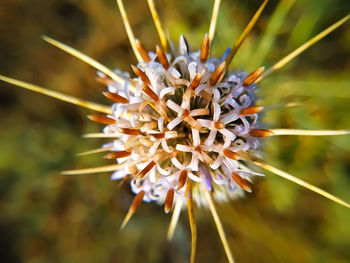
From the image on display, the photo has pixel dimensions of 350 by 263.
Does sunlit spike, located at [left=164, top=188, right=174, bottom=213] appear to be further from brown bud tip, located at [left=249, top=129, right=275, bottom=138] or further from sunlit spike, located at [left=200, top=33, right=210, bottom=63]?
sunlit spike, located at [left=200, top=33, right=210, bottom=63]

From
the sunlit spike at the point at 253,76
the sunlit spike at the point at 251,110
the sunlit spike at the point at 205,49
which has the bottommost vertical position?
the sunlit spike at the point at 251,110

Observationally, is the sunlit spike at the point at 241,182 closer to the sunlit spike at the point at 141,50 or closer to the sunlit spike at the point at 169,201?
the sunlit spike at the point at 169,201

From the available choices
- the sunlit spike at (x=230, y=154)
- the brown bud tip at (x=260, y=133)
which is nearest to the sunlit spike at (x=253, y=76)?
the brown bud tip at (x=260, y=133)

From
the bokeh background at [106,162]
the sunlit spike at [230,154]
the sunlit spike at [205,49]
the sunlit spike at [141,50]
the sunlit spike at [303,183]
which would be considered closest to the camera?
the sunlit spike at [303,183]

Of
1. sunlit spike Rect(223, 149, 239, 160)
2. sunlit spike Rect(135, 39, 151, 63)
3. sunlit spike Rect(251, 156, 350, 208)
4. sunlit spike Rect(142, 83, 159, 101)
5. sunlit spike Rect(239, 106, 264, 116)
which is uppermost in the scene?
sunlit spike Rect(135, 39, 151, 63)

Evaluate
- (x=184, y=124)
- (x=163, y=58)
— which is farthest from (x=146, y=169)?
(x=163, y=58)

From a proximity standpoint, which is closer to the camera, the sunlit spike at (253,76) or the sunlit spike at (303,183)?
the sunlit spike at (303,183)

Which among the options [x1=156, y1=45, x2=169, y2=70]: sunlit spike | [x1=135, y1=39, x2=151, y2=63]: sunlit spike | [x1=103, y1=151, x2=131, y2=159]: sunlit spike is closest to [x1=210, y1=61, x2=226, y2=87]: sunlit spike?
[x1=156, y1=45, x2=169, y2=70]: sunlit spike

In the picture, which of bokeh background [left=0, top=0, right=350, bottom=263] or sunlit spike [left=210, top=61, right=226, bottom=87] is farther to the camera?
bokeh background [left=0, top=0, right=350, bottom=263]

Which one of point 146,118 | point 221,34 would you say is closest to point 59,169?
point 146,118

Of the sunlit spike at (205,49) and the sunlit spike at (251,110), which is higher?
the sunlit spike at (205,49)
